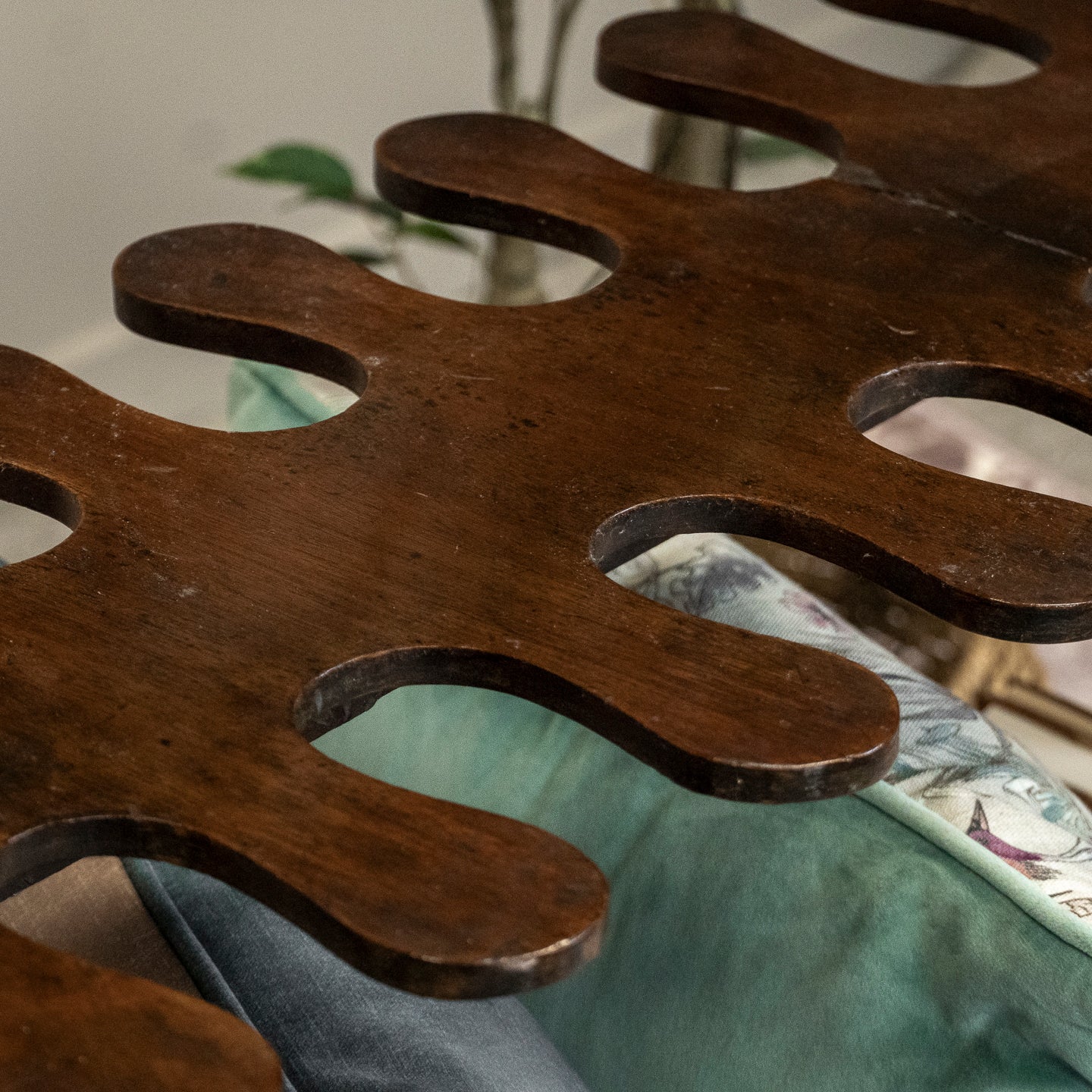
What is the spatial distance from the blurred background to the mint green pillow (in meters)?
0.77

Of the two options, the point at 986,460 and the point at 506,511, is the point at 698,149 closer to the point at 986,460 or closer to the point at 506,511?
the point at 986,460

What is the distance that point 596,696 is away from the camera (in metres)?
0.47

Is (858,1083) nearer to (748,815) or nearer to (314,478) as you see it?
(748,815)

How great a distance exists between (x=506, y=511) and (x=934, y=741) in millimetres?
277

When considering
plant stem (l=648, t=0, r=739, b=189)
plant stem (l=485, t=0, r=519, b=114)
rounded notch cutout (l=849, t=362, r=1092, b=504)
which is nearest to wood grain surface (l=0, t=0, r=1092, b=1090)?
rounded notch cutout (l=849, t=362, r=1092, b=504)

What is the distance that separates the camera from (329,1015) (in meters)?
0.59

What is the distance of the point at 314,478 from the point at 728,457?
0.17m

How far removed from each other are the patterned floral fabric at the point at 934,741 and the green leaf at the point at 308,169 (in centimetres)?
83

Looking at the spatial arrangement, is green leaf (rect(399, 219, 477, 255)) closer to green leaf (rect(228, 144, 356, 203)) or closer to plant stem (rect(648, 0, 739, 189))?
green leaf (rect(228, 144, 356, 203))

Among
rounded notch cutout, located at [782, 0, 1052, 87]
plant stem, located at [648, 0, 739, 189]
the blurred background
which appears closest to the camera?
plant stem, located at [648, 0, 739, 189]

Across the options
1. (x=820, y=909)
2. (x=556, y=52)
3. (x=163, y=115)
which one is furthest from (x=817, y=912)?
(x=163, y=115)

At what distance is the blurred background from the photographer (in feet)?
5.43

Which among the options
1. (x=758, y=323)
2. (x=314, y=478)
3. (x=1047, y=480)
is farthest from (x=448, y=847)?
(x=1047, y=480)

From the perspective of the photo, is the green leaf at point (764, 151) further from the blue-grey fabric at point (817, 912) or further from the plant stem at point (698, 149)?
the blue-grey fabric at point (817, 912)
